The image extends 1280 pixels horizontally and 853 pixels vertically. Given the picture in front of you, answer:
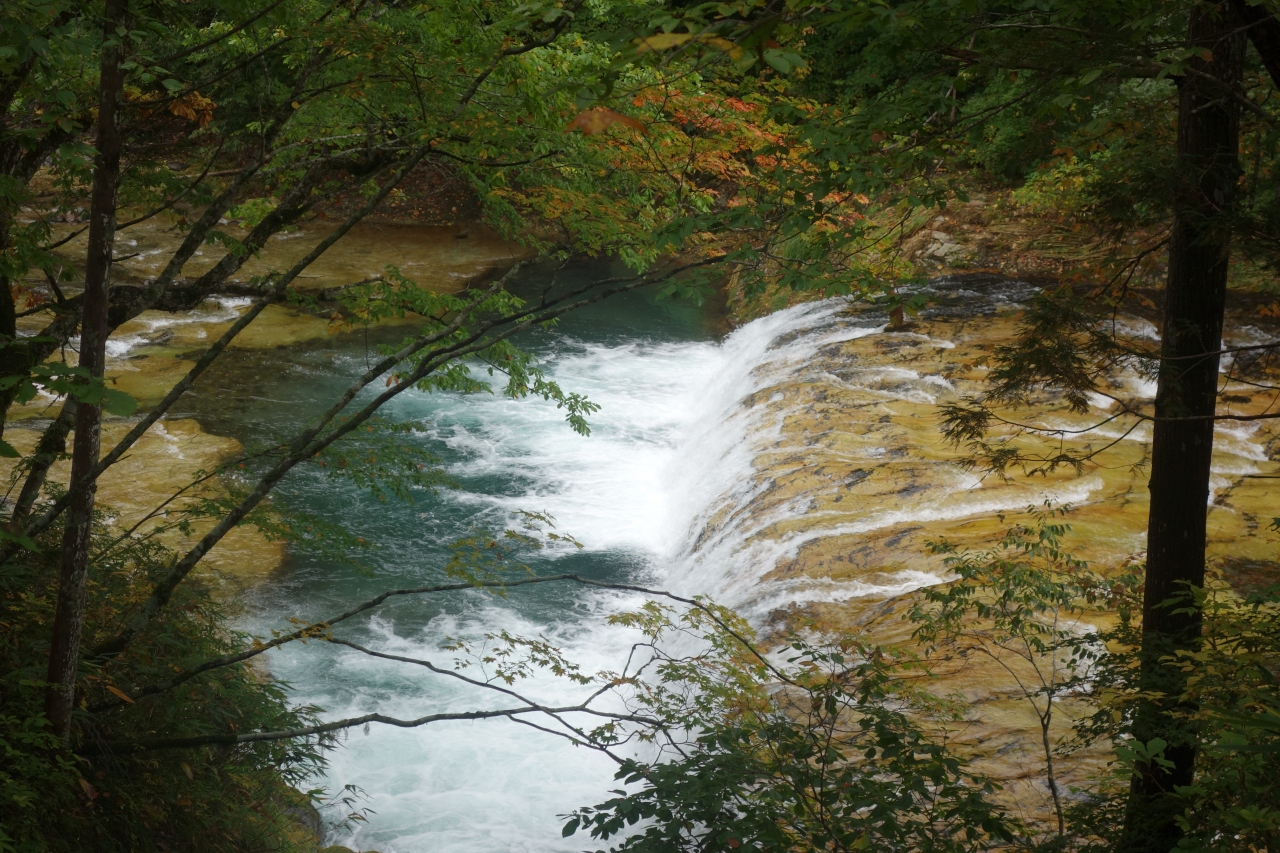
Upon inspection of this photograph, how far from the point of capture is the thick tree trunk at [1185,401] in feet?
10.6

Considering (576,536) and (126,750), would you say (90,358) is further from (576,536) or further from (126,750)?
(576,536)

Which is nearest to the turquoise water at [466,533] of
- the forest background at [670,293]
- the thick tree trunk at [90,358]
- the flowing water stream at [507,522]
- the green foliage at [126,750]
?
the flowing water stream at [507,522]

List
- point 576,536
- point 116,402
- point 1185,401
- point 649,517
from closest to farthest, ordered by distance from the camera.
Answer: point 116,402 → point 1185,401 → point 576,536 → point 649,517

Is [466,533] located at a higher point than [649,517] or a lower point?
lower

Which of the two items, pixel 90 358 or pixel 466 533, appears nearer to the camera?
pixel 90 358

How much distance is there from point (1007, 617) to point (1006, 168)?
41.0 feet

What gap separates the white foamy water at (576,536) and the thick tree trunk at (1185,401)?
10.8 feet

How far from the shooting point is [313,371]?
13.8 m

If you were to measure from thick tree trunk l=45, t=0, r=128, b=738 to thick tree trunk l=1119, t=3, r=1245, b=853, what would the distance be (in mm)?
3658

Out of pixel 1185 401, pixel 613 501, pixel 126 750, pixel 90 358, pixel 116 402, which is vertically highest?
pixel 613 501

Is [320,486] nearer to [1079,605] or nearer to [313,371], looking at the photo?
[313,371]

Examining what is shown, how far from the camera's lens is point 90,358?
2863 mm

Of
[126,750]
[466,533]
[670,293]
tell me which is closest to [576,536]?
[466,533]

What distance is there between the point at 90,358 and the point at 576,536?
6948 mm
